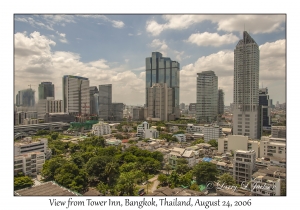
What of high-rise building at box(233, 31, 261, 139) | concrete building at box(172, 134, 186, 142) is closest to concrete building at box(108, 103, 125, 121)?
concrete building at box(172, 134, 186, 142)

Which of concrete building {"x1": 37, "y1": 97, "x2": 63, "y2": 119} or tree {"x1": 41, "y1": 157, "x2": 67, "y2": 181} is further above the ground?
concrete building {"x1": 37, "y1": 97, "x2": 63, "y2": 119}

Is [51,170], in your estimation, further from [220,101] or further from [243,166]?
[220,101]

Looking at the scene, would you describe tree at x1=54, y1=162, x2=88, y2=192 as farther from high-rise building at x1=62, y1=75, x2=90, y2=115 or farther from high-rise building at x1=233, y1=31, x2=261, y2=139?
high-rise building at x1=62, y1=75, x2=90, y2=115

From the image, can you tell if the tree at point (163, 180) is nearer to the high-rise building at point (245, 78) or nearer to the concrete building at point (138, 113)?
the high-rise building at point (245, 78)

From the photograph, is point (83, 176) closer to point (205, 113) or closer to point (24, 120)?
point (24, 120)

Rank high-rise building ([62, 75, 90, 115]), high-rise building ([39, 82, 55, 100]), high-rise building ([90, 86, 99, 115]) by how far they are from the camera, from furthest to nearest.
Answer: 1. high-rise building ([90, 86, 99, 115])
2. high-rise building ([62, 75, 90, 115])
3. high-rise building ([39, 82, 55, 100])

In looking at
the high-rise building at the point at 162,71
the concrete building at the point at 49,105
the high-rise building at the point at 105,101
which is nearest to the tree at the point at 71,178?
the high-rise building at the point at 105,101

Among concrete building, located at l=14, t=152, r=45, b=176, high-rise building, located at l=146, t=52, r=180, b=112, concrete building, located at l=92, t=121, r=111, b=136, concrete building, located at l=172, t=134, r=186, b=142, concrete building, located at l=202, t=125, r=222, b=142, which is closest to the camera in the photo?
concrete building, located at l=14, t=152, r=45, b=176
